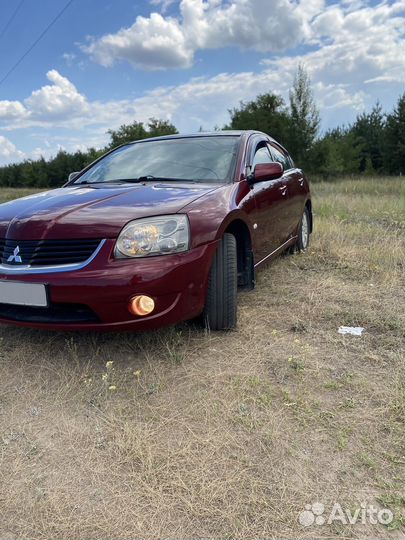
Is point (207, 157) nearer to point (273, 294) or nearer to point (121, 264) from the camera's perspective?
point (273, 294)

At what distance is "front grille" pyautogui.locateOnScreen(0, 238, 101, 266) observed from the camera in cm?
229

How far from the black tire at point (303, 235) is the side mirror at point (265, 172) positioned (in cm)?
184

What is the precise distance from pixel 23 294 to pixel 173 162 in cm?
162

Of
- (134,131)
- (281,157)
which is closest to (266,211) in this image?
(281,157)

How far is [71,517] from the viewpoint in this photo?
1530mm

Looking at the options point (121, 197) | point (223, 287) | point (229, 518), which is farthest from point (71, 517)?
point (121, 197)

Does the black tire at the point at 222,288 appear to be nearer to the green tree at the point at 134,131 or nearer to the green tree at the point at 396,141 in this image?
the green tree at the point at 396,141

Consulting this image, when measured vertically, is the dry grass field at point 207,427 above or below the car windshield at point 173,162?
below

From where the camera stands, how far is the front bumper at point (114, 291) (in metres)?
2.21

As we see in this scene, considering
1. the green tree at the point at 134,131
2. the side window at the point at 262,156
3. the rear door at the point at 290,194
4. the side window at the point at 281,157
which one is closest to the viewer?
the side window at the point at 262,156

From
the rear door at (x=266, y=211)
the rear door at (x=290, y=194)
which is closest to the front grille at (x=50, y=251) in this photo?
the rear door at (x=266, y=211)

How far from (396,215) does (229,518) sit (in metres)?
7.30

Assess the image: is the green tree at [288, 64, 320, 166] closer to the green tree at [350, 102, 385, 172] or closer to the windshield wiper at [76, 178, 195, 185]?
the green tree at [350, 102, 385, 172]

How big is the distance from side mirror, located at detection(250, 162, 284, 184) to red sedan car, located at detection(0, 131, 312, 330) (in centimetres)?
1
